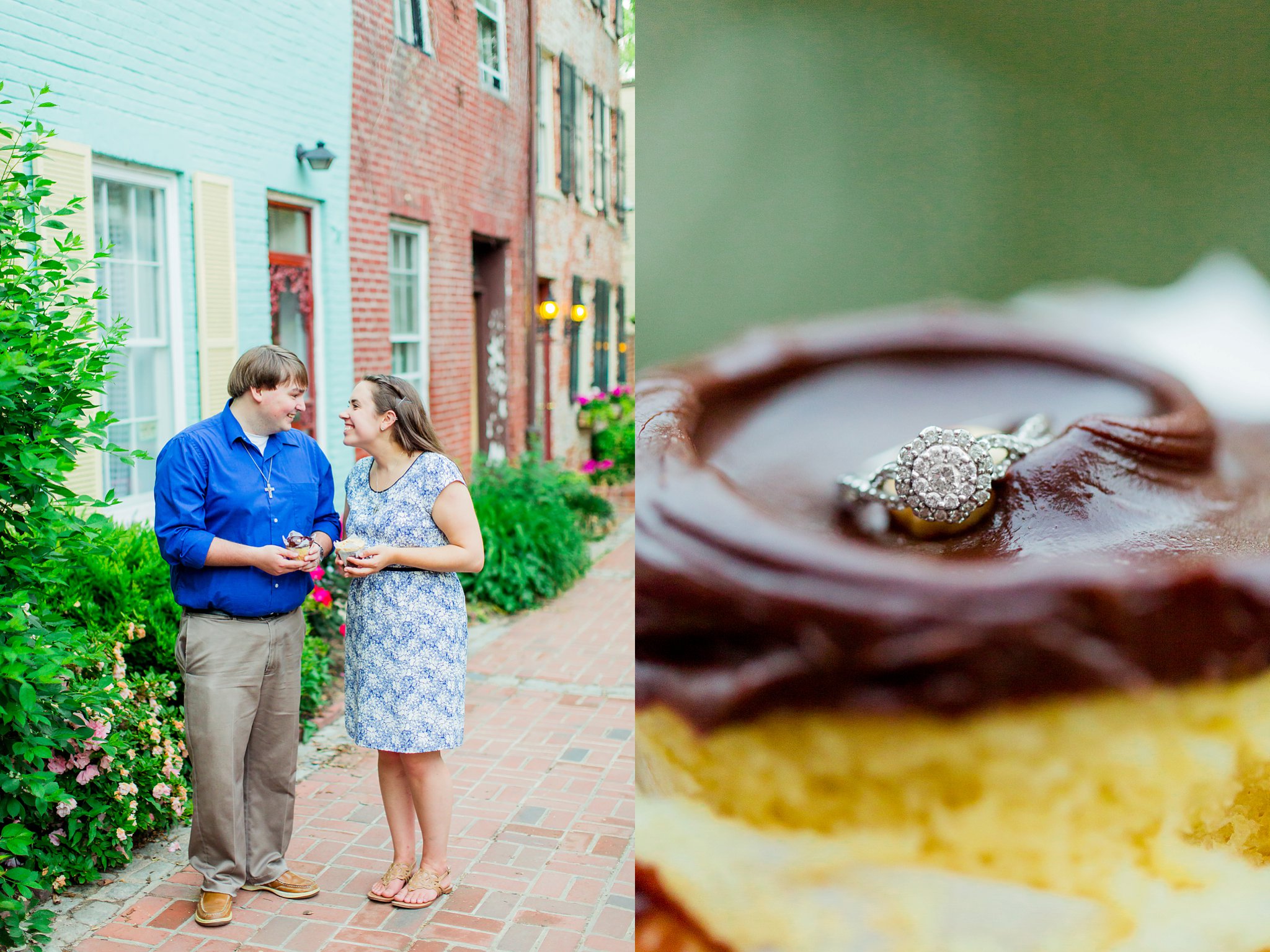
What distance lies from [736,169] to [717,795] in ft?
2.95

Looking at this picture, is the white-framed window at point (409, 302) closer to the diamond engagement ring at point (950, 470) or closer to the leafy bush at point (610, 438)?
the leafy bush at point (610, 438)

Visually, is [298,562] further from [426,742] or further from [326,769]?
[326,769]

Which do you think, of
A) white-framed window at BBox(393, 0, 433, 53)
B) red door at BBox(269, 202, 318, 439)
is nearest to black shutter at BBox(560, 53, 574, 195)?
white-framed window at BBox(393, 0, 433, 53)

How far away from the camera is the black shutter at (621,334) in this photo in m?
12.5

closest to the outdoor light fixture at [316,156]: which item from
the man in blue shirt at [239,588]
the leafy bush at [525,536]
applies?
the leafy bush at [525,536]

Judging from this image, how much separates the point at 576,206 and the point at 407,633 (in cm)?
723

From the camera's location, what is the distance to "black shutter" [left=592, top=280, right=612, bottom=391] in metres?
11.4

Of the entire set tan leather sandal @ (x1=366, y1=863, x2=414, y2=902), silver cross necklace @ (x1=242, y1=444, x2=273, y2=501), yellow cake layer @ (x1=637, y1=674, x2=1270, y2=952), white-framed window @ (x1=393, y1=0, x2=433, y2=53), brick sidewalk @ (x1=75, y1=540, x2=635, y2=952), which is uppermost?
white-framed window @ (x1=393, y1=0, x2=433, y2=53)

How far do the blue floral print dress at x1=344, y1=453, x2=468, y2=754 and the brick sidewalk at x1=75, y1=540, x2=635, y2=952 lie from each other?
20.4 inches

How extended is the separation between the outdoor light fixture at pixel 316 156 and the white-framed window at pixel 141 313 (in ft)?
3.17

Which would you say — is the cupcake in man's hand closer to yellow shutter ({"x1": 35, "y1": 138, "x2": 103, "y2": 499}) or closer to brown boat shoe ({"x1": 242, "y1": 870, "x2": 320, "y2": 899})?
brown boat shoe ({"x1": 242, "y1": 870, "x2": 320, "y2": 899})

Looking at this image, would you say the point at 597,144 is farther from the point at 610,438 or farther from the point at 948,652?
the point at 948,652

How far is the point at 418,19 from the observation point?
6.16 meters

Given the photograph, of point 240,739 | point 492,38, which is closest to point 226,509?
point 240,739
